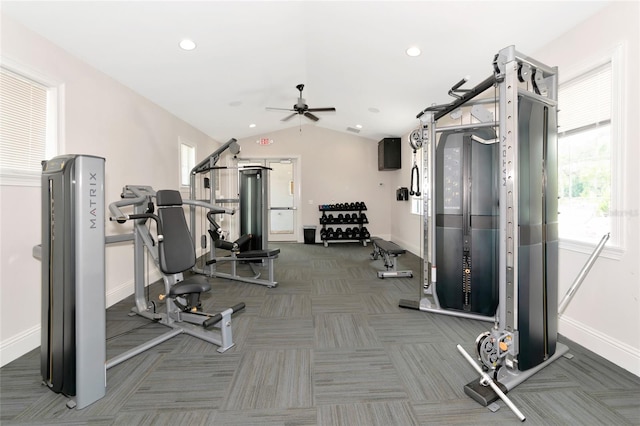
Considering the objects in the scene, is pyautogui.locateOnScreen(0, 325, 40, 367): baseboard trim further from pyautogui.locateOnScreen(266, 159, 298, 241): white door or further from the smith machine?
pyautogui.locateOnScreen(266, 159, 298, 241): white door

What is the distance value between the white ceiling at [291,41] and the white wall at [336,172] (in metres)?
2.91

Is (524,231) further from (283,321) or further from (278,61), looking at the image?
(278,61)

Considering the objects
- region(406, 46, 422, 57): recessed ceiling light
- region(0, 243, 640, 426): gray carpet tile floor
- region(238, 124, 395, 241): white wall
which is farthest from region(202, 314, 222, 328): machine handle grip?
region(238, 124, 395, 241): white wall

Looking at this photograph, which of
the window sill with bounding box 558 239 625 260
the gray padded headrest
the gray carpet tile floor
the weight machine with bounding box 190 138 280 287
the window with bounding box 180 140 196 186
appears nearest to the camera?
the gray carpet tile floor

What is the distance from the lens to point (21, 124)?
2344mm

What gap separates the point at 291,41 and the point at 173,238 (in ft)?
8.27

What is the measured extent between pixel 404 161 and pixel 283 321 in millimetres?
5169

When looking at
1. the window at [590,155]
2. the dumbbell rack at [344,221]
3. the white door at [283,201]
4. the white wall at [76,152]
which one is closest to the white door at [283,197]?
the white door at [283,201]

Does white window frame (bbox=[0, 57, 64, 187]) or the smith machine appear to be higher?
white window frame (bbox=[0, 57, 64, 187])

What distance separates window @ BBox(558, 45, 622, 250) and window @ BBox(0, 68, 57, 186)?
13.8 ft

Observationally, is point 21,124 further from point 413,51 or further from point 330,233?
point 330,233

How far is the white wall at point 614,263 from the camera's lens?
2.01 m

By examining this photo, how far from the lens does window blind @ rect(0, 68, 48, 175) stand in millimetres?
2215

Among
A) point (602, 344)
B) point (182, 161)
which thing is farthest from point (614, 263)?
point (182, 161)
